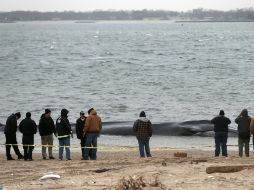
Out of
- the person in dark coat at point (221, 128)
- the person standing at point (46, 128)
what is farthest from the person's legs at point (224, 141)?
the person standing at point (46, 128)

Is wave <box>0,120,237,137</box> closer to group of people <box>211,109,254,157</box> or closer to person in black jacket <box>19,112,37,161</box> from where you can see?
group of people <box>211,109,254,157</box>

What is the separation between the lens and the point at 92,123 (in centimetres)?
1898

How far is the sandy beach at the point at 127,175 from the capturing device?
45.1 ft

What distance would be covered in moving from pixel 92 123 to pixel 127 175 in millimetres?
4041

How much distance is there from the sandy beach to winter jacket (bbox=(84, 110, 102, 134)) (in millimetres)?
1170

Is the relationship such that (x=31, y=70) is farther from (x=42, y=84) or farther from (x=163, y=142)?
(x=163, y=142)

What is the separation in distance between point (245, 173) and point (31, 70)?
65.5 m

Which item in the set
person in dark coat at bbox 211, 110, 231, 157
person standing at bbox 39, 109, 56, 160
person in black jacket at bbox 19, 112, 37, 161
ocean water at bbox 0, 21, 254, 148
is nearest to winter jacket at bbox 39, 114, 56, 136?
person standing at bbox 39, 109, 56, 160

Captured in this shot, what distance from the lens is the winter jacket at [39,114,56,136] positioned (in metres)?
19.5

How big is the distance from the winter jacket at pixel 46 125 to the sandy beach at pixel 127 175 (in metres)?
1.24

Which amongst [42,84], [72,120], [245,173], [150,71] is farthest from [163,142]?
[150,71]

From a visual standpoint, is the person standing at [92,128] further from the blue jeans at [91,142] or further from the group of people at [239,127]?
the group of people at [239,127]

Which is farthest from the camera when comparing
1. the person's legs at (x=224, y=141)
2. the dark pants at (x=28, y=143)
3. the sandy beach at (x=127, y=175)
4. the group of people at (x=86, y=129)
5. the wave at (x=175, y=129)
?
the wave at (x=175, y=129)

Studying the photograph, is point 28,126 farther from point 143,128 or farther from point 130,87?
point 130,87
